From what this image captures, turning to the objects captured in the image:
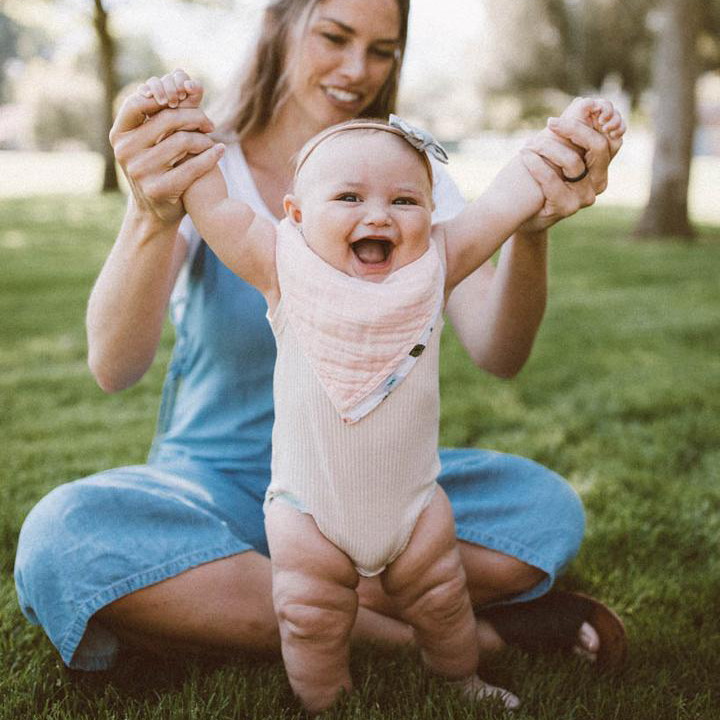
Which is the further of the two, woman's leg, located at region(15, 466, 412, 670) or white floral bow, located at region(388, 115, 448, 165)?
woman's leg, located at region(15, 466, 412, 670)

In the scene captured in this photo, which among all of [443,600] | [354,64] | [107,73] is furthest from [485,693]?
[107,73]

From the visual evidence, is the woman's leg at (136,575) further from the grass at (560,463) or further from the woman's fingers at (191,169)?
the woman's fingers at (191,169)

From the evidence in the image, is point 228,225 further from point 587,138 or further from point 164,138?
point 587,138

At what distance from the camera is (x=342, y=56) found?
2305 mm

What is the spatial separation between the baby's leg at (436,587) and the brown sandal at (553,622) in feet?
1.02

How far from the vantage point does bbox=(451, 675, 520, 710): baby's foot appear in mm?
1854

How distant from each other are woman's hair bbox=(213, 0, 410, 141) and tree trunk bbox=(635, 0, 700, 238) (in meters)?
7.92

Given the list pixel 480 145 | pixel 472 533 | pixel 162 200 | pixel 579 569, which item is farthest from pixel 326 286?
pixel 480 145


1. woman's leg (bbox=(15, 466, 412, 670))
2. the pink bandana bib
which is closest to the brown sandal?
woman's leg (bbox=(15, 466, 412, 670))

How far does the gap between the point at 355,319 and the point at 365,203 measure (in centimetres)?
21

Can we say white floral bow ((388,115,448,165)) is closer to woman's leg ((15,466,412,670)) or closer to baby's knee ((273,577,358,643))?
baby's knee ((273,577,358,643))

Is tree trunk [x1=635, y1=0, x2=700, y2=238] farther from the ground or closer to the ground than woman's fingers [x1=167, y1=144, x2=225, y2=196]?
closer to the ground

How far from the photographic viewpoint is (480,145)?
35844 millimetres

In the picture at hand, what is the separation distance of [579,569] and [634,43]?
38377 millimetres
